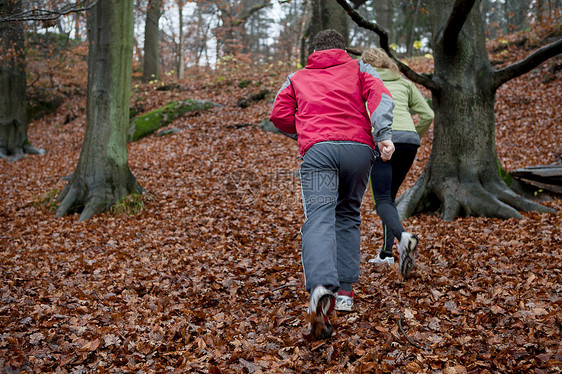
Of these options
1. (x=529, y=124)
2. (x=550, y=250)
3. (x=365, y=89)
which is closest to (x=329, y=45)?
(x=365, y=89)

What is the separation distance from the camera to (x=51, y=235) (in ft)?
18.8

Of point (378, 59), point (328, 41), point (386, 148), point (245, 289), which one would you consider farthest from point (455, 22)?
point (245, 289)

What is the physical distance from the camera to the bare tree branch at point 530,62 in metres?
4.87

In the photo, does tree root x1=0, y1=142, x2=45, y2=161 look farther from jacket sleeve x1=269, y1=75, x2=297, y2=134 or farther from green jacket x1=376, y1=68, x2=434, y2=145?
green jacket x1=376, y1=68, x2=434, y2=145

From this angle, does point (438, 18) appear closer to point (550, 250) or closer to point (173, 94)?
point (550, 250)

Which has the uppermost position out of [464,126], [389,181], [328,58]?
[328,58]

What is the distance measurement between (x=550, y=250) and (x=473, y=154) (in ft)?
6.26

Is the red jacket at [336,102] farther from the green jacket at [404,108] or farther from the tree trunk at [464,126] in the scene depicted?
the tree trunk at [464,126]

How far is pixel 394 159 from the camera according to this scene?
394 cm

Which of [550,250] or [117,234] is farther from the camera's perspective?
[117,234]

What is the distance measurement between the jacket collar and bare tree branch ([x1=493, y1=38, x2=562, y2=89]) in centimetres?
333

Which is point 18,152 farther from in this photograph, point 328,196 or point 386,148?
point 386,148

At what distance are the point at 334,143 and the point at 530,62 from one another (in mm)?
3864

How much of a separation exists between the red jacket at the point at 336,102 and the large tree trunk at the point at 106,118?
4.82 meters
